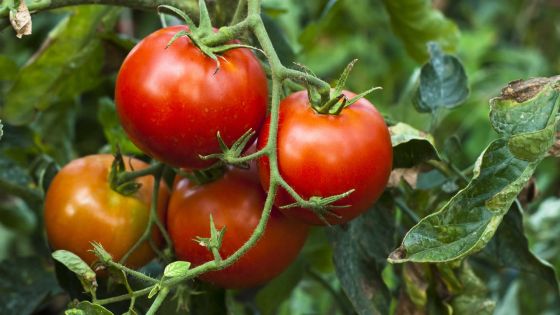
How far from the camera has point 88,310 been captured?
60cm

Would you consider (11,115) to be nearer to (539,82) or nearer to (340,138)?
(340,138)

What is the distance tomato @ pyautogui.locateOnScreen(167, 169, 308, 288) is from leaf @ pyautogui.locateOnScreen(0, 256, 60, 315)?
0.76ft

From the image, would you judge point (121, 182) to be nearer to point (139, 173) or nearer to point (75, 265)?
point (139, 173)

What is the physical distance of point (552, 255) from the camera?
140cm

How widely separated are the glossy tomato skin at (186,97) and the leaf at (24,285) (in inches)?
12.5

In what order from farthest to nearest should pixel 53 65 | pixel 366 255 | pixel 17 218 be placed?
pixel 17 218 < pixel 53 65 < pixel 366 255

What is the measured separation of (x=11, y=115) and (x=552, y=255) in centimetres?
91

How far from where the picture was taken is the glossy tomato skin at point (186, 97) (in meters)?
0.62

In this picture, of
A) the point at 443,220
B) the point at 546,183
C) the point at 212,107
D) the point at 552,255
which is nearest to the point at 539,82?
the point at 443,220

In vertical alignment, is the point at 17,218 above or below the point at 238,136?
below

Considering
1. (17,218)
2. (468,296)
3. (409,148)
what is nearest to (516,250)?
(468,296)

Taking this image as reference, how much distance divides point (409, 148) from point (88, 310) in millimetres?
318

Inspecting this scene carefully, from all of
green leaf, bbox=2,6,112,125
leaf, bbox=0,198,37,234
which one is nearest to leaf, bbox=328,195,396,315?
green leaf, bbox=2,6,112,125

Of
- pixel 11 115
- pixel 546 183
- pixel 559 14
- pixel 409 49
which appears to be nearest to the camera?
pixel 11 115
